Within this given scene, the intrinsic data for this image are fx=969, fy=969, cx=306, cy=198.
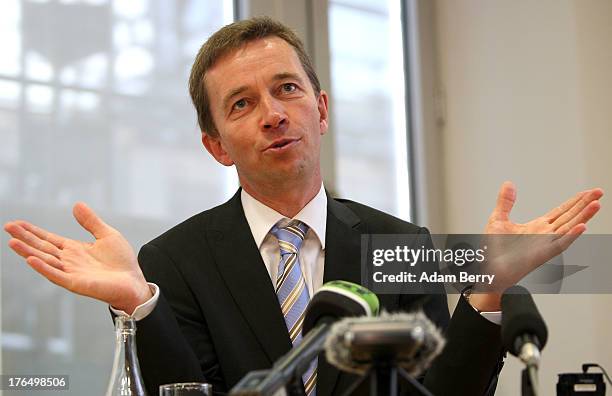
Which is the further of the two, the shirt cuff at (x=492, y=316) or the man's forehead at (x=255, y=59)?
the man's forehead at (x=255, y=59)

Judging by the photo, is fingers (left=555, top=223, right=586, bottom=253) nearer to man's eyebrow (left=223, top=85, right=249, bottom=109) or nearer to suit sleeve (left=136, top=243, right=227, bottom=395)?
suit sleeve (left=136, top=243, right=227, bottom=395)

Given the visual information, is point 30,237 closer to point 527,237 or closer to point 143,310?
point 143,310

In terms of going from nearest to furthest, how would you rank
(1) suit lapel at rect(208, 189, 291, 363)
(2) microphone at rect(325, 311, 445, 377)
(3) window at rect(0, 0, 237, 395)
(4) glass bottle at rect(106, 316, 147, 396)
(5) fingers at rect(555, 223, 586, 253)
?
(2) microphone at rect(325, 311, 445, 377) < (4) glass bottle at rect(106, 316, 147, 396) < (5) fingers at rect(555, 223, 586, 253) < (1) suit lapel at rect(208, 189, 291, 363) < (3) window at rect(0, 0, 237, 395)

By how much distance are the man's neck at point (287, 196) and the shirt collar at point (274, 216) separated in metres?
0.01

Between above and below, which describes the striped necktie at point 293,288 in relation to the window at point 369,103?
below

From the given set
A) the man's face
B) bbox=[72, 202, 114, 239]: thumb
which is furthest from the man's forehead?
bbox=[72, 202, 114, 239]: thumb

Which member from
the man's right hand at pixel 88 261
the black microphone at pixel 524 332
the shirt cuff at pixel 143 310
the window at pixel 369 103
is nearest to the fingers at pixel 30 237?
the man's right hand at pixel 88 261

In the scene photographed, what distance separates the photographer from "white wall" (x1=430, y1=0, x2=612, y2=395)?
3502 mm

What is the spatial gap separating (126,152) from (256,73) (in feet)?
3.48

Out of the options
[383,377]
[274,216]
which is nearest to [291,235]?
[274,216]

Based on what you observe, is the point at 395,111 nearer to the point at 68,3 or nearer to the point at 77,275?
the point at 68,3

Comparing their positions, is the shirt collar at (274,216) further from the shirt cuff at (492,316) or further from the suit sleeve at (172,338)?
the shirt cuff at (492,316)

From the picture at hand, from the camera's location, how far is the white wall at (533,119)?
3502mm

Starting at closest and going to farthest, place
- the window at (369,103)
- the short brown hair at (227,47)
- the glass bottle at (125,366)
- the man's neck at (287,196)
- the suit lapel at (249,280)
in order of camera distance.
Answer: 1. the glass bottle at (125,366)
2. the suit lapel at (249,280)
3. the man's neck at (287,196)
4. the short brown hair at (227,47)
5. the window at (369,103)
